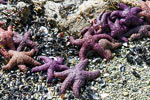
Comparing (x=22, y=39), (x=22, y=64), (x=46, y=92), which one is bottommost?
(x=46, y=92)

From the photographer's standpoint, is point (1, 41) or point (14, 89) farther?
point (1, 41)

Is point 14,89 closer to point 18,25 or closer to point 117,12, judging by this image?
point 18,25

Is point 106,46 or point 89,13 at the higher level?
point 89,13

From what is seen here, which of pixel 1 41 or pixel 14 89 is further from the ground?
pixel 1 41

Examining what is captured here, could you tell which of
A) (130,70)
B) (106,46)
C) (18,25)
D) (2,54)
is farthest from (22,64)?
(130,70)

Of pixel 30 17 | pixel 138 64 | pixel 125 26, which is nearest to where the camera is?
pixel 138 64

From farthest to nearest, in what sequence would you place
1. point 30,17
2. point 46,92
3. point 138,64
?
point 30,17, point 138,64, point 46,92

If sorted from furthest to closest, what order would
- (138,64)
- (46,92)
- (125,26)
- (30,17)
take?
(30,17) → (125,26) → (138,64) → (46,92)

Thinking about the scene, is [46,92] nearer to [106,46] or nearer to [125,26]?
[106,46]

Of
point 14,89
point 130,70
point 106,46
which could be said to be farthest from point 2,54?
point 130,70
